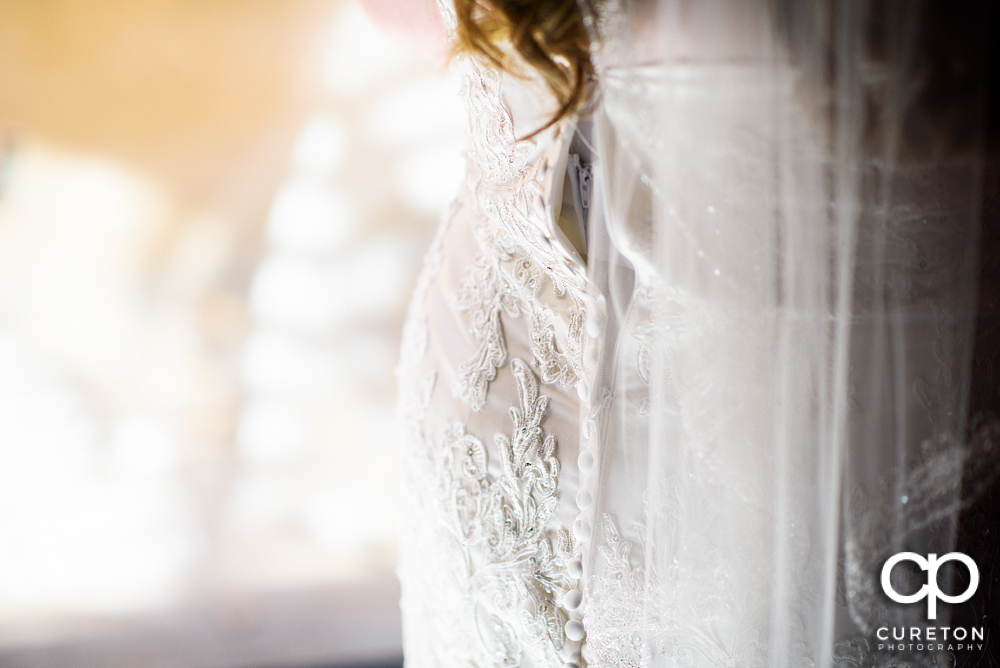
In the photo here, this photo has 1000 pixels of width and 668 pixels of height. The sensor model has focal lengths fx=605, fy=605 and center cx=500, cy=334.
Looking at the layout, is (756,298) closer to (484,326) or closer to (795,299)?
(795,299)

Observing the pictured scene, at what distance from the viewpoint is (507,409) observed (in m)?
0.51

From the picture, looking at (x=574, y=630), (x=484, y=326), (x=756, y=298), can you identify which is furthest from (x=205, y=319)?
(x=756, y=298)

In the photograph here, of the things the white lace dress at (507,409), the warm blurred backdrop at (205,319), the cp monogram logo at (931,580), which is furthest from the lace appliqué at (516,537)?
the warm blurred backdrop at (205,319)

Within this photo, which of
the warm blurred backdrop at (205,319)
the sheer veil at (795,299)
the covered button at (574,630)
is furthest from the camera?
the warm blurred backdrop at (205,319)

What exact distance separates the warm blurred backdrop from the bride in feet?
3.93

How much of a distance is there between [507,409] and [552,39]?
284 millimetres

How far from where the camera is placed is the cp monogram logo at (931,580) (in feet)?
1.26

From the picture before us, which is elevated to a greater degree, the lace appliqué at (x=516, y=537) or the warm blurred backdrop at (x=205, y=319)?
the warm blurred backdrop at (x=205, y=319)

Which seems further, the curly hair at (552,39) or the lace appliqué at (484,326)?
the lace appliqué at (484,326)

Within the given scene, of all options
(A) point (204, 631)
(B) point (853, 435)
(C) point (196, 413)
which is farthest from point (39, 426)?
(B) point (853, 435)

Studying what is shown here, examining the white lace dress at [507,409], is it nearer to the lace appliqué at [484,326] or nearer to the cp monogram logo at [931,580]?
the lace appliqué at [484,326]

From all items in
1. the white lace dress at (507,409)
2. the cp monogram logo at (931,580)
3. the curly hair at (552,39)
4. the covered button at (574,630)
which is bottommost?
the covered button at (574,630)

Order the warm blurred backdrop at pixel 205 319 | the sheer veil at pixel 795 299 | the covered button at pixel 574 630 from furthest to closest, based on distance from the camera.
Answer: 1. the warm blurred backdrop at pixel 205 319
2. the covered button at pixel 574 630
3. the sheer veil at pixel 795 299

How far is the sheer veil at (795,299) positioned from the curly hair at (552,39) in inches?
0.5
